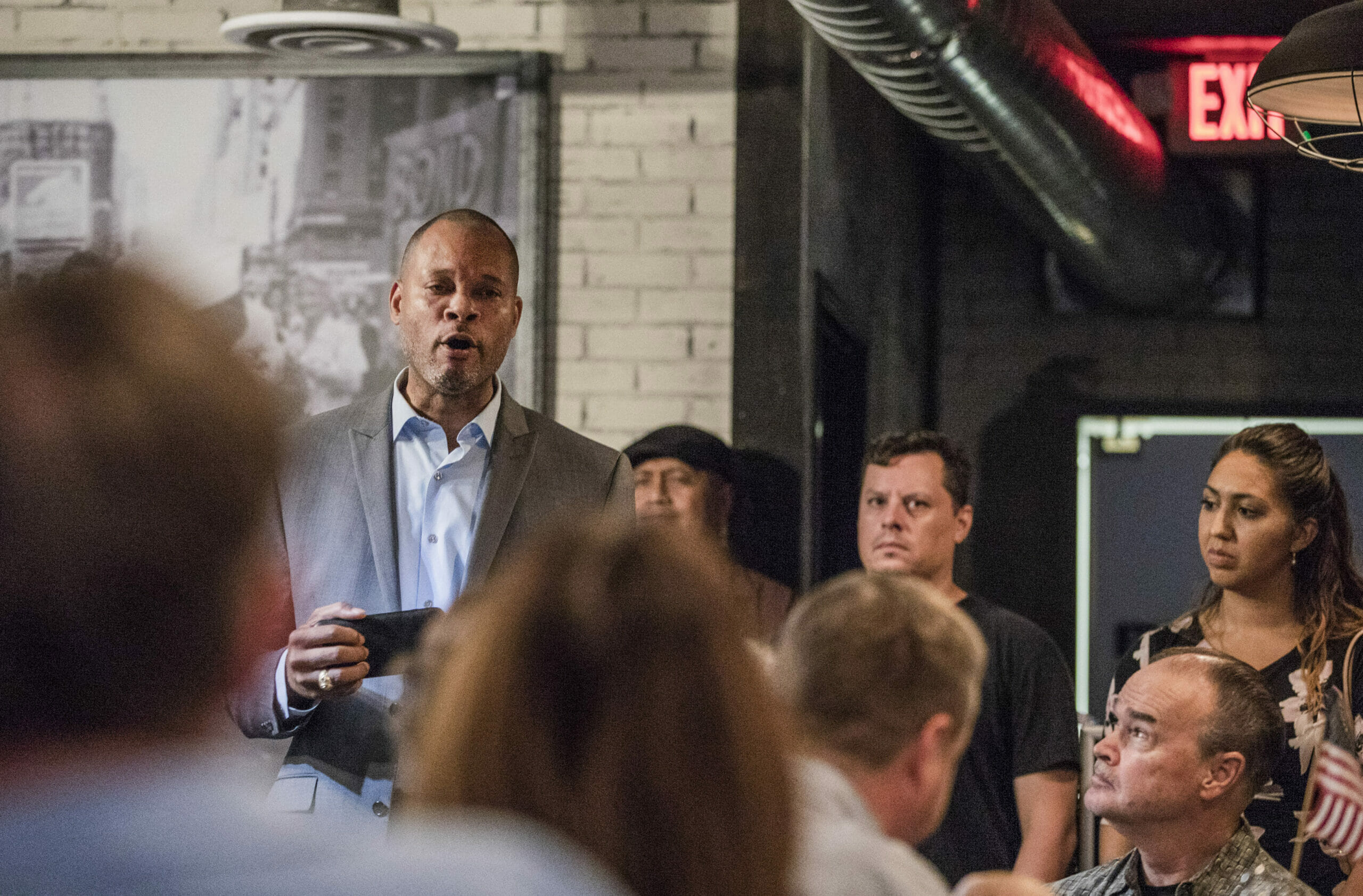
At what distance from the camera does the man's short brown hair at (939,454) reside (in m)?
3.19

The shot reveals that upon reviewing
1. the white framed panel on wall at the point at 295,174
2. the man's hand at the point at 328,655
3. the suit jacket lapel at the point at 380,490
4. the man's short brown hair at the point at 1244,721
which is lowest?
the man's short brown hair at the point at 1244,721

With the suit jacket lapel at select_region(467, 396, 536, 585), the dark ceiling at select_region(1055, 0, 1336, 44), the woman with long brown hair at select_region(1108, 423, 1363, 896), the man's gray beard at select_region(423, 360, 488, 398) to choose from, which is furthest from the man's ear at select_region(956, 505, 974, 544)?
the dark ceiling at select_region(1055, 0, 1336, 44)

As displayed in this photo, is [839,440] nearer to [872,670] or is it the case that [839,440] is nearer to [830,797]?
[872,670]

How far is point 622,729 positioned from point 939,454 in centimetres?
251

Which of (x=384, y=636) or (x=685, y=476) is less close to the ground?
(x=685, y=476)

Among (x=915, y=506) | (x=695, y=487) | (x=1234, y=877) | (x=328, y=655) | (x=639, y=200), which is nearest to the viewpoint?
(x=328, y=655)

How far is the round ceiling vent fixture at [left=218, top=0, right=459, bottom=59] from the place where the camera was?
10.3ft

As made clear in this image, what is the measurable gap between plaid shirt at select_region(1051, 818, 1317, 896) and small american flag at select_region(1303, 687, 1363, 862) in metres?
0.10

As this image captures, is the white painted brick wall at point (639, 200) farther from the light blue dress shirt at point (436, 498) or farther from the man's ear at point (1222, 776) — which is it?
the man's ear at point (1222, 776)

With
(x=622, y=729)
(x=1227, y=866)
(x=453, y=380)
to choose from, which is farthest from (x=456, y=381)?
(x=622, y=729)

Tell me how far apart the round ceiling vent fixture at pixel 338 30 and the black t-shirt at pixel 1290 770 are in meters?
1.94

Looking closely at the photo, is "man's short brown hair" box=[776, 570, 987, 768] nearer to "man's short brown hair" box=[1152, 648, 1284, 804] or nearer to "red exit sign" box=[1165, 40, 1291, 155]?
"man's short brown hair" box=[1152, 648, 1284, 804]

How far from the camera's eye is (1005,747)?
284cm

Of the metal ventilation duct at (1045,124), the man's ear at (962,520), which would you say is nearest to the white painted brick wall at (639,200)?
the metal ventilation duct at (1045,124)
